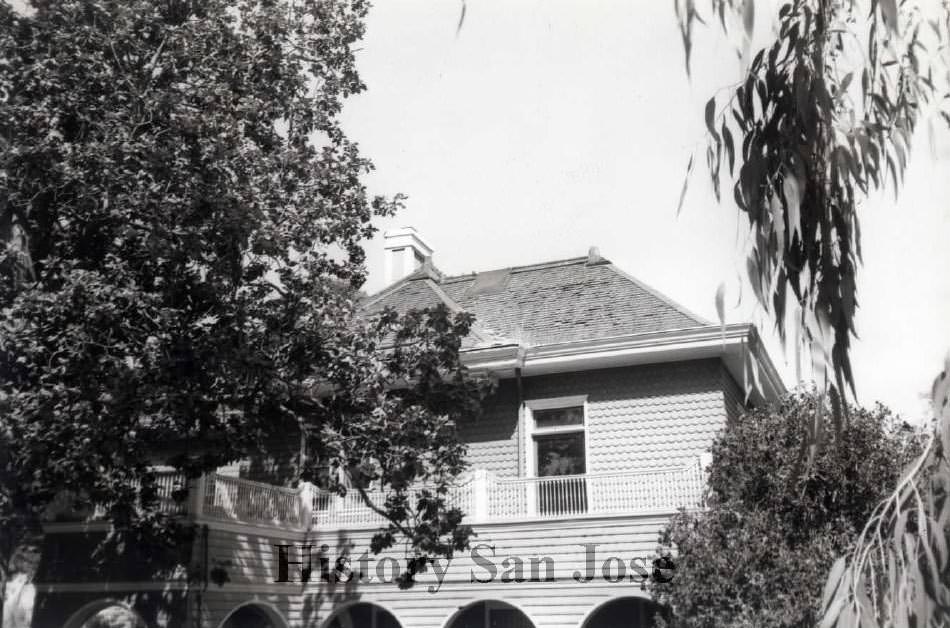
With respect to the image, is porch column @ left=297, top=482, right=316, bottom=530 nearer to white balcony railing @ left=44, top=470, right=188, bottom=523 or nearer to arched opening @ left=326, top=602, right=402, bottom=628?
arched opening @ left=326, top=602, right=402, bottom=628

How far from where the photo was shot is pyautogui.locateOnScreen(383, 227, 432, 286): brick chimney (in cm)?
2502

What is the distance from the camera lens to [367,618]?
20.5 m

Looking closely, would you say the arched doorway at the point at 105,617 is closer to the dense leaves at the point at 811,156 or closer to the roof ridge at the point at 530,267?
the roof ridge at the point at 530,267

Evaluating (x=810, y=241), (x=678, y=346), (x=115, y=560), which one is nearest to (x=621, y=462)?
(x=678, y=346)

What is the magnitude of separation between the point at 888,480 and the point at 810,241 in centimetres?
917

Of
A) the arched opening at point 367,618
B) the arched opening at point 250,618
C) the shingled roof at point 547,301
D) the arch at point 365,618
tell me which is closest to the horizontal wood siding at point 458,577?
the arched opening at point 250,618

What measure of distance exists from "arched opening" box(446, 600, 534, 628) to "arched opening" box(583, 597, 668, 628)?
4.57ft

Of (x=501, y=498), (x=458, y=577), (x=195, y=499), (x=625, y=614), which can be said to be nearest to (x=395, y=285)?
(x=501, y=498)

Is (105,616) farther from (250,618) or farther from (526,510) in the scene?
(526,510)

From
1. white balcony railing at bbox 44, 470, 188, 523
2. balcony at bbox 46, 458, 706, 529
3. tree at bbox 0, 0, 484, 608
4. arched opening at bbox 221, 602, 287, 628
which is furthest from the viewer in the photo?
arched opening at bbox 221, 602, 287, 628

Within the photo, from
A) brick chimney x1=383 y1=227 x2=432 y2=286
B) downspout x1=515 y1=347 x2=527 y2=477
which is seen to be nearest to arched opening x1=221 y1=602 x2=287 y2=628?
downspout x1=515 y1=347 x2=527 y2=477

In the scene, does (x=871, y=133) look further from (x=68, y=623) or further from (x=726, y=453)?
(x=68, y=623)

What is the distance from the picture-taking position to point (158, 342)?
1217 centimetres

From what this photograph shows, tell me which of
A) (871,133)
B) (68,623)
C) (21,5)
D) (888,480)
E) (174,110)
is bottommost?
(68,623)
